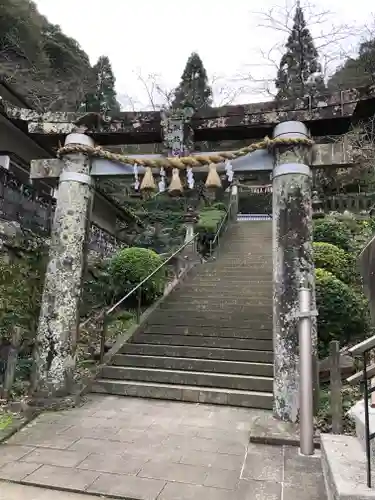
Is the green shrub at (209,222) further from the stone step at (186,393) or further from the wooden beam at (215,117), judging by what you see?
the stone step at (186,393)

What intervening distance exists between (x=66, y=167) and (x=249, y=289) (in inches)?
216

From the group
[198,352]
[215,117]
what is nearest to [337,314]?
[198,352]

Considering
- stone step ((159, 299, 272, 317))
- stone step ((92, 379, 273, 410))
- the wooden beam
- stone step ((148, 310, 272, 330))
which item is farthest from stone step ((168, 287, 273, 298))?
the wooden beam

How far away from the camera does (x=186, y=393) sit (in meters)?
5.69

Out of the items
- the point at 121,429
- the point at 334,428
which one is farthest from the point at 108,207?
the point at 334,428

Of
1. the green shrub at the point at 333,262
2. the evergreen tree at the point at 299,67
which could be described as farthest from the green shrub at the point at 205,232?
the green shrub at the point at 333,262

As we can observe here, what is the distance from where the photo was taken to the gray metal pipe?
3758 millimetres

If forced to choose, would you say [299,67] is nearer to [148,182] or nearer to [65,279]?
[148,182]

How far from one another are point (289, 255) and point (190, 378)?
2579 mm

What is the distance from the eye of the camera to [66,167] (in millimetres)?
5883

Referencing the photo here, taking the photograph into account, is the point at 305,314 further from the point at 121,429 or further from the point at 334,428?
the point at 121,429

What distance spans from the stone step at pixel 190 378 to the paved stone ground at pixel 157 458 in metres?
0.62

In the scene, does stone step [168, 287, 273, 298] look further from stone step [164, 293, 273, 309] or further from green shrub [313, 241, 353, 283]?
green shrub [313, 241, 353, 283]

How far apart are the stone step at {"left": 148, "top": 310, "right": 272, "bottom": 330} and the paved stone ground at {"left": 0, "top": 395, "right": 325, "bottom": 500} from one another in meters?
2.48
